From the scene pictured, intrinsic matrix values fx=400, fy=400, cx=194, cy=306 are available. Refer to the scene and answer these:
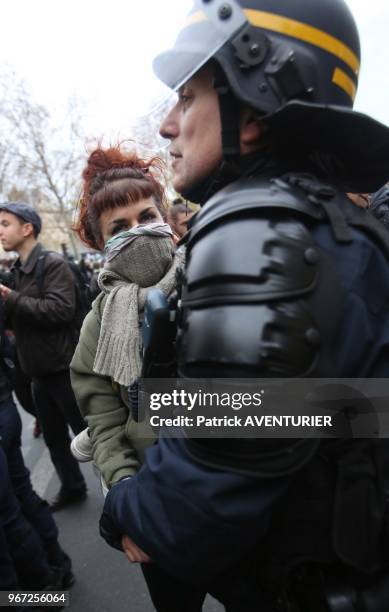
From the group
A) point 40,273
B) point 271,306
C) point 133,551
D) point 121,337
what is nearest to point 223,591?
point 133,551

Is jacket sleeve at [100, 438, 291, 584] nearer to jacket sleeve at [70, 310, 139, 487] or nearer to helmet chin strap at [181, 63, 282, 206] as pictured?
jacket sleeve at [70, 310, 139, 487]

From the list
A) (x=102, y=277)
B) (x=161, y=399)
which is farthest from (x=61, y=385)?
(x=161, y=399)

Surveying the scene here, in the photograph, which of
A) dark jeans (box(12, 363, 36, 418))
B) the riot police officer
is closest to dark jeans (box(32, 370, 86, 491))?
dark jeans (box(12, 363, 36, 418))

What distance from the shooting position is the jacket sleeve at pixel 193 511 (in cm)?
72

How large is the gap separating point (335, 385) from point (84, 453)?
3.44ft

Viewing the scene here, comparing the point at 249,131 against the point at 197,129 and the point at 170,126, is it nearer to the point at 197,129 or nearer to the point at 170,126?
the point at 197,129

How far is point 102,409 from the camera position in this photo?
1.37m

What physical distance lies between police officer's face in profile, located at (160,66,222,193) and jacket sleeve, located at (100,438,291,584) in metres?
0.64

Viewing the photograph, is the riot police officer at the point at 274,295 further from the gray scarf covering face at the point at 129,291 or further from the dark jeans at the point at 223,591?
the gray scarf covering face at the point at 129,291

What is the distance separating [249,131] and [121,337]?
70cm

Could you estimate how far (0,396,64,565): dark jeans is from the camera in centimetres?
207

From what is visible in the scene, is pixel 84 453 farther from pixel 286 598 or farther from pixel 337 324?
pixel 337 324

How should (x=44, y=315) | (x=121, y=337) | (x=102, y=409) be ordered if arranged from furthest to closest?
(x=44, y=315), (x=102, y=409), (x=121, y=337)

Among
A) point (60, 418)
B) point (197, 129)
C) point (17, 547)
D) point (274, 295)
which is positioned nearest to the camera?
point (274, 295)
